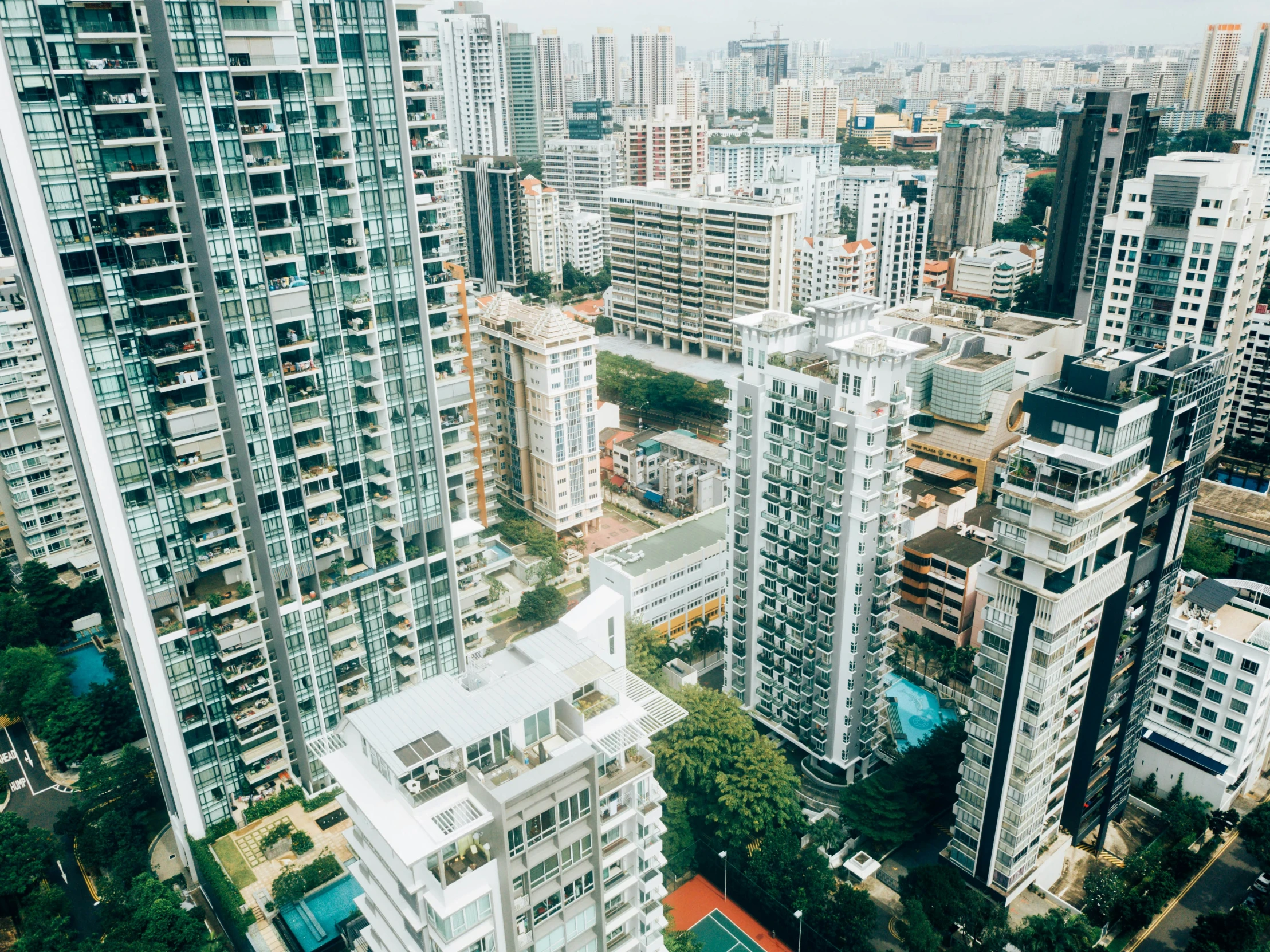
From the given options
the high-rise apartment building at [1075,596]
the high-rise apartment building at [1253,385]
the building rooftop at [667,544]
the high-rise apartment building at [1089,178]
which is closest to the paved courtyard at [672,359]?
the high-rise apartment building at [1089,178]

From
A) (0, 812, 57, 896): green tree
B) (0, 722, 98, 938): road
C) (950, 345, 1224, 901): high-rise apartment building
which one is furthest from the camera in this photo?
(0, 722, 98, 938): road

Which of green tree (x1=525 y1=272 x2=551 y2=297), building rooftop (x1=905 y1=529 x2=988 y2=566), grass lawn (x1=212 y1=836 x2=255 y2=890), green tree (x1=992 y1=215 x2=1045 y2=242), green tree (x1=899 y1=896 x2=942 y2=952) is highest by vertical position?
green tree (x1=992 y1=215 x2=1045 y2=242)

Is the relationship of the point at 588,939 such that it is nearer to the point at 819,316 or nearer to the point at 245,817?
the point at 245,817

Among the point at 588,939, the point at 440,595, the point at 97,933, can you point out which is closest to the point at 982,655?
the point at 588,939

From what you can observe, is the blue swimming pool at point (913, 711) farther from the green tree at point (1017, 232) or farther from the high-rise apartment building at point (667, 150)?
the green tree at point (1017, 232)

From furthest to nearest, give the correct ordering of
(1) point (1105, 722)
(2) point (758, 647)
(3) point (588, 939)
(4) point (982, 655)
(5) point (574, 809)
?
1. (2) point (758, 647)
2. (1) point (1105, 722)
3. (4) point (982, 655)
4. (3) point (588, 939)
5. (5) point (574, 809)

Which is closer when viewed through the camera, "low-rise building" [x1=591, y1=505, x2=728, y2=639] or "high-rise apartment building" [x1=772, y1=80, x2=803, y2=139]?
"low-rise building" [x1=591, y1=505, x2=728, y2=639]

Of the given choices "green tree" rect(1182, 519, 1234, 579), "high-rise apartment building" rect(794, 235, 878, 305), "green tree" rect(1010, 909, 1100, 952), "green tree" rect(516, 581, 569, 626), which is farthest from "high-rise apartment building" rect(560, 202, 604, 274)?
"green tree" rect(1010, 909, 1100, 952)

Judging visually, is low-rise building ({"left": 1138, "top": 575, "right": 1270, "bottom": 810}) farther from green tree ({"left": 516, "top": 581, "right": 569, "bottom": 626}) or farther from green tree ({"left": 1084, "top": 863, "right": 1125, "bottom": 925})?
green tree ({"left": 516, "top": 581, "right": 569, "bottom": 626})

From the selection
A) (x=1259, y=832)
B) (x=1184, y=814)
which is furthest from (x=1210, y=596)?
(x=1259, y=832)
